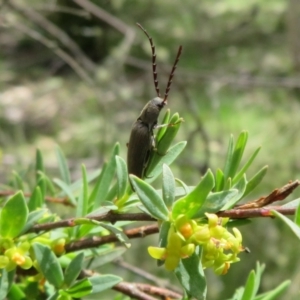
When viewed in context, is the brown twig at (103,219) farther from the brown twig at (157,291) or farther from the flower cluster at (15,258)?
the brown twig at (157,291)

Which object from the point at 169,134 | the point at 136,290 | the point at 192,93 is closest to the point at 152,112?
the point at 169,134

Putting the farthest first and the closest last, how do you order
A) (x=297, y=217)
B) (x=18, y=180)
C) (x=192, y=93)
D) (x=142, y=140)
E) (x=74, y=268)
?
1. (x=192, y=93)
2. (x=18, y=180)
3. (x=142, y=140)
4. (x=74, y=268)
5. (x=297, y=217)

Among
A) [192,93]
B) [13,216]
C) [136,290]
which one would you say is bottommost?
[192,93]

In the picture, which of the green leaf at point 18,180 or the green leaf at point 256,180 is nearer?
the green leaf at point 256,180

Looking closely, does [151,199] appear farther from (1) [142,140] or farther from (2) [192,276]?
(1) [142,140]

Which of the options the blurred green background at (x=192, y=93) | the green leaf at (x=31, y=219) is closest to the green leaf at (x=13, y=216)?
the green leaf at (x=31, y=219)

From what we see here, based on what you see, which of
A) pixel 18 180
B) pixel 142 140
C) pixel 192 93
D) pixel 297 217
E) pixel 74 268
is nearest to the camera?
pixel 297 217
